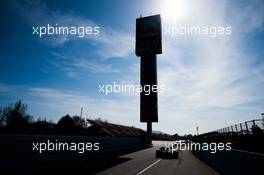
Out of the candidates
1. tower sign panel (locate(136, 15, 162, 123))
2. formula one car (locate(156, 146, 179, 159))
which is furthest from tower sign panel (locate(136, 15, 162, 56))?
formula one car (locate(156, 146, 179, 159))

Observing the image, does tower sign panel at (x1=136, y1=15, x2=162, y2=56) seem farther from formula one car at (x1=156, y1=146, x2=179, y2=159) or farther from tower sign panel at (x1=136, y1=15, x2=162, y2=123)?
formula one car at (x1=156, y1=146, x2=179, y2=159)

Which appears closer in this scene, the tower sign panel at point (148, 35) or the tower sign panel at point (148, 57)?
the tower sign panel at point (148, 57)

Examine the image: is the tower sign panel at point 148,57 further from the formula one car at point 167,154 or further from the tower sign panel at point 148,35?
the formula one car at point 167,154

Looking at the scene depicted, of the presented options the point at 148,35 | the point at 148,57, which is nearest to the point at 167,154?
the point at 148,57

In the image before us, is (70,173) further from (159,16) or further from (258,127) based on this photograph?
(159,16)

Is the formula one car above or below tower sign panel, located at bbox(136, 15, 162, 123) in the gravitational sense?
below

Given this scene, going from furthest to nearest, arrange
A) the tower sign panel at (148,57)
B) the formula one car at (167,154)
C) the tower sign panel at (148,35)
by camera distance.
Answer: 1. the tower sign panel at (148,35)
2. the tower sign panel at (148,57)
3. the formula one car at (167,154)

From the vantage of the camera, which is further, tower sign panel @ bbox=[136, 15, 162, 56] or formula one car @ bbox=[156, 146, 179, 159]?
tower sign panel @ bbox=[136, 15, 162, 56]

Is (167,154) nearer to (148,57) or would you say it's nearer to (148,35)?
(148,57)

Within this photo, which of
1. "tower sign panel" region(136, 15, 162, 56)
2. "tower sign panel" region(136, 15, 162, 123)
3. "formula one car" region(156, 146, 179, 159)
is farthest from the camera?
"tower sign panel" region(136, 15, 162, 56)

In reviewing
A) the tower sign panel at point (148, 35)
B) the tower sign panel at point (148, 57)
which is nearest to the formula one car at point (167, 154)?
the tower sign panel at point (148, 57)

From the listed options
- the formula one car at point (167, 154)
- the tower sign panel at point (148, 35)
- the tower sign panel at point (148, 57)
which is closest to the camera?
the formula one car at point (167, 154)

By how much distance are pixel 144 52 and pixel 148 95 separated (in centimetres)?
1378

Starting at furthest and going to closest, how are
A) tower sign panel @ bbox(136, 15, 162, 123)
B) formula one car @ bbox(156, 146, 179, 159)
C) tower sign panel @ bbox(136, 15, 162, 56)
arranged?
tower sign panel @ bbox(136, 15, 162, 56) < tower sign panel @ bbox(136, 15, 162, 123) < formula one car @ bbox(156, 146, 179, 159)
